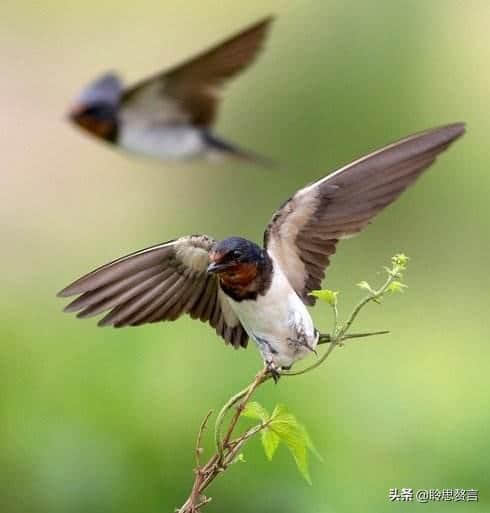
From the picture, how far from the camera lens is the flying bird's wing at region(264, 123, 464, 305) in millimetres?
2158

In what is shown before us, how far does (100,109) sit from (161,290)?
10.3 feet

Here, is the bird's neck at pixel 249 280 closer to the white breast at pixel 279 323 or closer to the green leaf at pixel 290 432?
the white breast at pixel 279 323

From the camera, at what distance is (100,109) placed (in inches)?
204

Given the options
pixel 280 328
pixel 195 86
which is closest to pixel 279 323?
pixel 280 328

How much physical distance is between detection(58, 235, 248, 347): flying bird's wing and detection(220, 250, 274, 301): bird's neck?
0.23ft

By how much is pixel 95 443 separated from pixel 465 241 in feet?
11.0

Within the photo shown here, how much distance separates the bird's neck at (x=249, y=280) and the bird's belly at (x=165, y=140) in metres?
3.09

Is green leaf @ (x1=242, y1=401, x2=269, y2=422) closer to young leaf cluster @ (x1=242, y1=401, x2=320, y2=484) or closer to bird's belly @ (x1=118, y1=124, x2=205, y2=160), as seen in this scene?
young leaf cluster @ (x1=242, y1=401, x2=320, y2=484)

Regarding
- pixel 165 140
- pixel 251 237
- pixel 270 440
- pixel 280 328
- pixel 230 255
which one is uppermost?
pixel 165 140

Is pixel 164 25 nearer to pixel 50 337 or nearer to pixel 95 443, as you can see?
pixel 50 337

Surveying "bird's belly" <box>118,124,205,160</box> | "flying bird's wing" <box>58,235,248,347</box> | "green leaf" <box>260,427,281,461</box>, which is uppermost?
"bird's belly" <box>118,124,205,160</box>

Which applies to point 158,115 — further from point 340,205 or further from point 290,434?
point 290,434

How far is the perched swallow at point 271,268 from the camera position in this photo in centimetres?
200

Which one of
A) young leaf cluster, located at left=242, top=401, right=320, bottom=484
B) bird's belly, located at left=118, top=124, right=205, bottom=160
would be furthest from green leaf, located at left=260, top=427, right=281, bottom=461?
bird's belly, located at left=118, top=124, right=205, bottom=160
